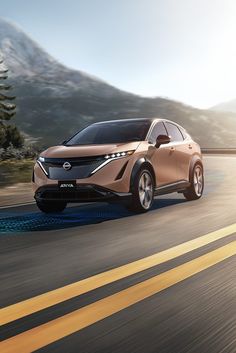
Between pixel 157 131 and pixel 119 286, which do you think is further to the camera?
pixel 157 131

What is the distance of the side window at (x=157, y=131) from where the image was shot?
12419 mm

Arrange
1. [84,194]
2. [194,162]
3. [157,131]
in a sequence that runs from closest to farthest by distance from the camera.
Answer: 1. [84,194]
2. [157,131]
3. [194,162]

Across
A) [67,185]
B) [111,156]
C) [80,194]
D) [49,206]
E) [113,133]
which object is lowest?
[49,206]

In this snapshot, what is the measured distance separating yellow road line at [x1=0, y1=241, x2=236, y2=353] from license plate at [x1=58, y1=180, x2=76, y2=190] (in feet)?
14.7

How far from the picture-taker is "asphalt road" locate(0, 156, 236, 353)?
4.06 meters

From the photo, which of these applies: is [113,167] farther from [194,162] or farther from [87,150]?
[194,162]

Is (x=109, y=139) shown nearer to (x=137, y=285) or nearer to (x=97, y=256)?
(x=97, y=256)

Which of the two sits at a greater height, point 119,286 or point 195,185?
point 119,286

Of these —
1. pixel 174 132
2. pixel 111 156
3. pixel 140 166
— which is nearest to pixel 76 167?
pixel 111 156

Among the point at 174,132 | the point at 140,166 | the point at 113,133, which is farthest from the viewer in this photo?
the point at 174,132

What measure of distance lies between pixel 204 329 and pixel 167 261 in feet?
7.81

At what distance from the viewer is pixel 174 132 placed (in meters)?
13.7

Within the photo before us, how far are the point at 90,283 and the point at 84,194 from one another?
204 inches

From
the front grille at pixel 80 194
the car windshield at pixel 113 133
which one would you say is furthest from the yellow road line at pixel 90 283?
the car windshield at pixel 113 133
